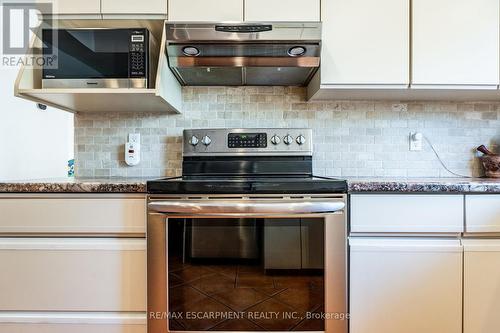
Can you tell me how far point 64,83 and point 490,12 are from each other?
7.17 feet

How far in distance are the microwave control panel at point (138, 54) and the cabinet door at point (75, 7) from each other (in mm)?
261

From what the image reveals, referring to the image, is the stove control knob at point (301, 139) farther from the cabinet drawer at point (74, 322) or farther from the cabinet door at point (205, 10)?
the cabinet drawer at point (74, 322)

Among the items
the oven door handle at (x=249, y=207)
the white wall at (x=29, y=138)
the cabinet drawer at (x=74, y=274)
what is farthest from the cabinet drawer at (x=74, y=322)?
the white wall at (x=29, y=138)

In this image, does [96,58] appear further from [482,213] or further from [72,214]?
[482,213]

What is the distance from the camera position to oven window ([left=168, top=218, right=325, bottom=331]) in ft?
3.57

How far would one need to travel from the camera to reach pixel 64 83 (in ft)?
4.29

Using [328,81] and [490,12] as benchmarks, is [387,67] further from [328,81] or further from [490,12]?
[490,12]

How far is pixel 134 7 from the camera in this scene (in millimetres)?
1351

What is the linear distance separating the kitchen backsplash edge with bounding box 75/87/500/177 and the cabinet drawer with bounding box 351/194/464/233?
1.81ft

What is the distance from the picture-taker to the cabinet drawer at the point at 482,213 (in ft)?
3.61

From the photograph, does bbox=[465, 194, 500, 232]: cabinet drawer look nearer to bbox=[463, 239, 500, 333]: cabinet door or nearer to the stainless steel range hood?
bbox=[463, 239, 500, 333]: cabinet door

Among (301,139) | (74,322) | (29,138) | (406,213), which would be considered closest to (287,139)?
(301,139)

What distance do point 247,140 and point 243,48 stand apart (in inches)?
19.2

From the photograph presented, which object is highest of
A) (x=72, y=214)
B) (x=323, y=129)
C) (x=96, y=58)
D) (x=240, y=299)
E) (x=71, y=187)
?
(x=96, y=58)
